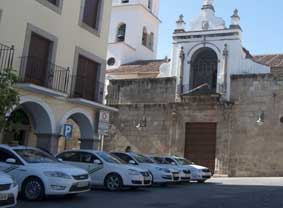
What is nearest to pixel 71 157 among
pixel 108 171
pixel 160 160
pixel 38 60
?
pixel 108 171

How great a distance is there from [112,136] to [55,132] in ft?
48.9

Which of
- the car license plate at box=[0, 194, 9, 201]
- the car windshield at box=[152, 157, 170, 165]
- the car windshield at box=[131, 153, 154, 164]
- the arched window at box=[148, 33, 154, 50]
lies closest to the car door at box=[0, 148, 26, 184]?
the car license plate at box=[0, 194, 9, 201]

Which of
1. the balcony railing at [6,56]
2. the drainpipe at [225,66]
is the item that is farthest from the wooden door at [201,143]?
the balcony railing at [6,56]

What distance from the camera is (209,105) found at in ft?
103

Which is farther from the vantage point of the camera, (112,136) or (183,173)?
(112,136)

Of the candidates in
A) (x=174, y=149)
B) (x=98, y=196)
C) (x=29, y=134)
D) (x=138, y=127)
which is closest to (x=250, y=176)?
(x=174, y=149)

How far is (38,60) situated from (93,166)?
17.8ft

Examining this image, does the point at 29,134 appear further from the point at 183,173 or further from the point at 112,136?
the point at 112,136

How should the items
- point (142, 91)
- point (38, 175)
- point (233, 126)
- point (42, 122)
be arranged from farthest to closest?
point (142, 91), point (233, 126), point (42, 122), point (38, 175)

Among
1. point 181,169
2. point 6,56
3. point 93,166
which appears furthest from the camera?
point 181,169

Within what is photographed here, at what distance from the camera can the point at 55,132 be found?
19406 millimetres

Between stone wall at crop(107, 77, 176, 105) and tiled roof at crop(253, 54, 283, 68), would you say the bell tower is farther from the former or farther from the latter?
tiled roof at crop(253, 54, 283, 68)

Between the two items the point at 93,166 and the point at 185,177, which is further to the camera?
the point at 185,177

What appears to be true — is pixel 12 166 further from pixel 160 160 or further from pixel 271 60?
pixel 271 60
